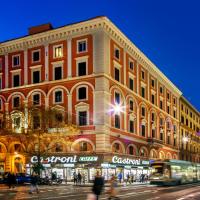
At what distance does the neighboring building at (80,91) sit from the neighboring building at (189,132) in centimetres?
3076

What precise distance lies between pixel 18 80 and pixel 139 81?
1983 centimetres

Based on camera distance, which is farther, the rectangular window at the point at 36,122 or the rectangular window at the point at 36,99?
the rectangular window at the point at 36,99

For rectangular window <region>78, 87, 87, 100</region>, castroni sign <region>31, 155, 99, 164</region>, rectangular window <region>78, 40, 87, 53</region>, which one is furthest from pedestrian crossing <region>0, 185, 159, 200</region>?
rectangular window <region>78, 40, 87, 53</region>

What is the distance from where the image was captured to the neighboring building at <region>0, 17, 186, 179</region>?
57.6 m

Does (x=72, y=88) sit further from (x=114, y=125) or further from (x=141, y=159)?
(x=141, y=159)

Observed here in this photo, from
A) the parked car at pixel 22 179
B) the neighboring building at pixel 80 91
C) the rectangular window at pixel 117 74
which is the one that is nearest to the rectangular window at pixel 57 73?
the neighboring building at pixel 80 91

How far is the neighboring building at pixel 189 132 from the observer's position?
101 metres

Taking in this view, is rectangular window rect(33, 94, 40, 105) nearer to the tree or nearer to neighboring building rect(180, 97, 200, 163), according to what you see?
the tree

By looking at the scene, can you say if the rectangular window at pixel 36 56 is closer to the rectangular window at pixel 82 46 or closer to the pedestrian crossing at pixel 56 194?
the rectangular window at pixel 82 46

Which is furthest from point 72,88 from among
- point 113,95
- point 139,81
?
point 139,81

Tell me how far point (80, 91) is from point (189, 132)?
187 feet

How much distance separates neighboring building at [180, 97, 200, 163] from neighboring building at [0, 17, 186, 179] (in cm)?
3076

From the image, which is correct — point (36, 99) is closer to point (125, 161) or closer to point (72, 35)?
point (72, 35)

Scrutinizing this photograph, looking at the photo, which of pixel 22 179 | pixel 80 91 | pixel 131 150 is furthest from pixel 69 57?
pixel 22 179
